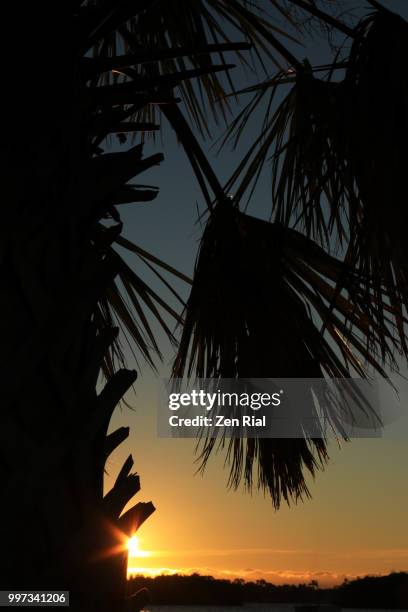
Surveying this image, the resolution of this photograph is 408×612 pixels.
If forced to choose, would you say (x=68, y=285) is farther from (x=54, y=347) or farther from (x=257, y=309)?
(x=257, y=309)

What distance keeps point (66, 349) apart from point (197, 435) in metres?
2.15

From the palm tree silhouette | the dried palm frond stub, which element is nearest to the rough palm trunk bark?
the palm tree silhouette

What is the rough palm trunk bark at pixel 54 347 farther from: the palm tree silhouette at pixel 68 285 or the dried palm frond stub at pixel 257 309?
the dried palm frond stub at pixel 257 309

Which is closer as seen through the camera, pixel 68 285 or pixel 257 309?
pixel 68 285

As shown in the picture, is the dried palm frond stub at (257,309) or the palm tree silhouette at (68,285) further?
the dried palm frond stub at (257,309)

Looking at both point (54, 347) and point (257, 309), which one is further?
point (257, 309)

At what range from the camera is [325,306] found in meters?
3.31

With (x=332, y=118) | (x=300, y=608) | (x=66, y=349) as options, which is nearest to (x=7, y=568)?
(x=66, y=349)

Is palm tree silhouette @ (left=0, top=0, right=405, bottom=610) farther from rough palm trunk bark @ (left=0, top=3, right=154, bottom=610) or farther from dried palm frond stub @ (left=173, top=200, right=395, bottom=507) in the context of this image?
dried palm frond stub @ (left=173, top=200, right=395, bottom=507)

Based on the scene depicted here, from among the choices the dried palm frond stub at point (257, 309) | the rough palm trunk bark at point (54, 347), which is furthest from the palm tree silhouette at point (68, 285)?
the dried palm frond stub at point (257, 309)

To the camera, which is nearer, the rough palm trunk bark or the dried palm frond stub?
the rough palm trunk bark

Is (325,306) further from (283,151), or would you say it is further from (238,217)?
(283,151)

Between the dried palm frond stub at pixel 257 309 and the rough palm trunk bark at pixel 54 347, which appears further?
the dried palm frond stub at pixel 257 309

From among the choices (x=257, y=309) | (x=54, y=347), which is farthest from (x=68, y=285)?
(x=257, y=309)
